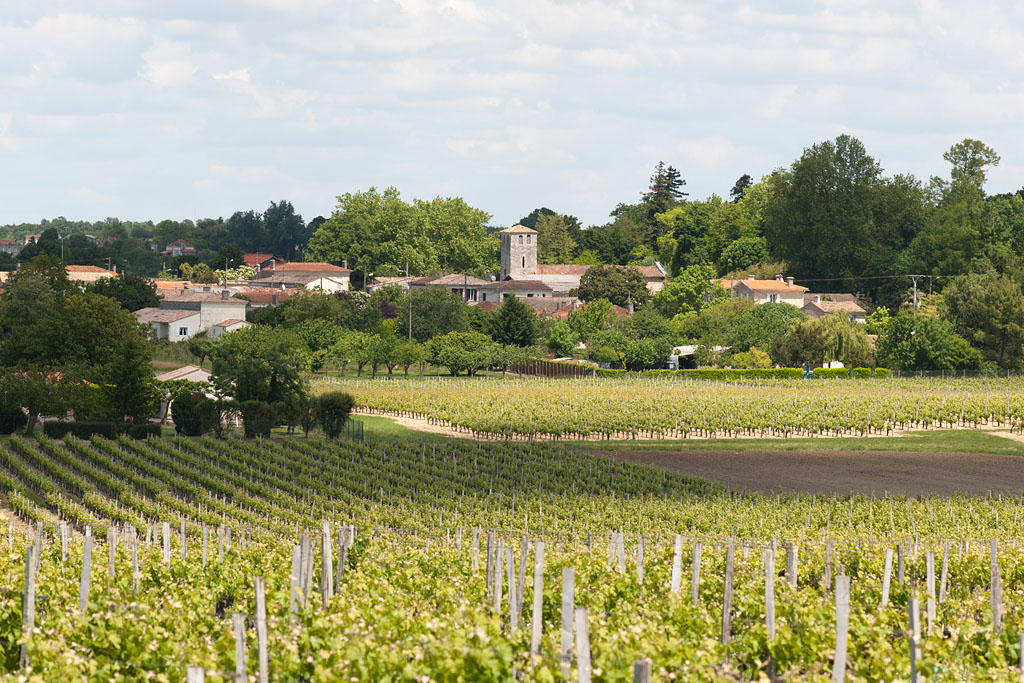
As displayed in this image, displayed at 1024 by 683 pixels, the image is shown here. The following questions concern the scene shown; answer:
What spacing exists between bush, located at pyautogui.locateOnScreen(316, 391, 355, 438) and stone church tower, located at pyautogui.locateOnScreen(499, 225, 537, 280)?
9966 centimetres

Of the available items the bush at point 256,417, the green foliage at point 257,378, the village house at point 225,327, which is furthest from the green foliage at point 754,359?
the bush at point 256,417

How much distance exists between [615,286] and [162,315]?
4327 centimetres

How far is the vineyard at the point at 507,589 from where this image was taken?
41.0ft

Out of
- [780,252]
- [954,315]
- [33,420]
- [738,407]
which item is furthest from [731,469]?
[780,252]

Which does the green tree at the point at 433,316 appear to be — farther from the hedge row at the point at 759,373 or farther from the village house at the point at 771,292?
the village house at the point at 771,292

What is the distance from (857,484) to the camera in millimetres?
39969

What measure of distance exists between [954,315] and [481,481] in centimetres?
6317

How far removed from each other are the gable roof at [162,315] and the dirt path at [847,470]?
66433 millimetres

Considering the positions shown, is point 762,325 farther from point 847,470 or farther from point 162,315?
point 847,470

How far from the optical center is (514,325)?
3819 inches

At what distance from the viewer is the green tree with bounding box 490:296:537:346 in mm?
96938

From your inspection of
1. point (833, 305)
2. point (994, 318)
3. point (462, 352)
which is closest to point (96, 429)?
point (462, 352)

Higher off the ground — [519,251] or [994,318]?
[519,251]

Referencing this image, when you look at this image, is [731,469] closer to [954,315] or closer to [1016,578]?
[1016,578]
